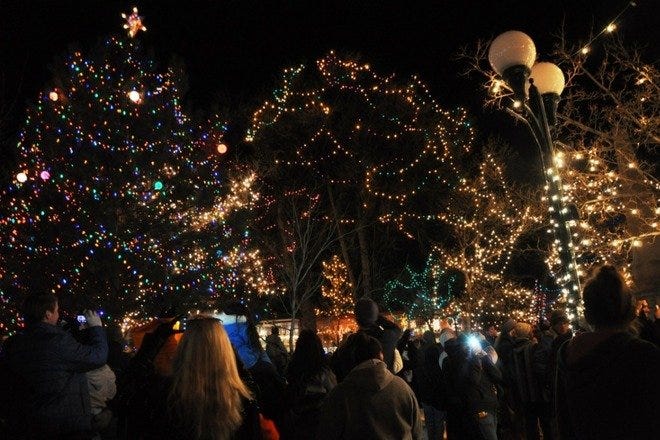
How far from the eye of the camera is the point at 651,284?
61.6 ft

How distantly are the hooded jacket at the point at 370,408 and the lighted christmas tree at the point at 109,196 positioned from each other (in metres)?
11.1

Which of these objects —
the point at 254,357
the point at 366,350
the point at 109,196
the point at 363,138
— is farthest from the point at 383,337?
the point at 363,138

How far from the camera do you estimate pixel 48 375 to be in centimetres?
387

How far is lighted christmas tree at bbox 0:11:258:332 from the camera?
13.3m

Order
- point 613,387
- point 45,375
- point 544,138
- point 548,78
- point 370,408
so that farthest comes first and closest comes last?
1. point 548,78
2. point 544,138
3. point 45,375
4. point 370,408
5. point 613,387

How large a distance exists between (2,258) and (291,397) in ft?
38.6

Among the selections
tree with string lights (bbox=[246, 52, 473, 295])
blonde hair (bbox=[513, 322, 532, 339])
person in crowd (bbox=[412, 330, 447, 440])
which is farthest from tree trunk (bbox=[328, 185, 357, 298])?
blonde hair (bbox=[513, 322, 532, 339])

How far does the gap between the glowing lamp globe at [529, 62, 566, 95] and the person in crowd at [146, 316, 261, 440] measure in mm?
5691

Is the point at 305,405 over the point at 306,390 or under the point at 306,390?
under

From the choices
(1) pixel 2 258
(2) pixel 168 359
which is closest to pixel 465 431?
(2) pixel 168 359

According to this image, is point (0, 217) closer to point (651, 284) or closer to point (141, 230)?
point (141, 230)

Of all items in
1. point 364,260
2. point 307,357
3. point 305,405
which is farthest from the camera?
point 364,260

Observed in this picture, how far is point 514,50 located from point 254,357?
4.44 meters

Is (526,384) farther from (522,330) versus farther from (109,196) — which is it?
(109,196)
